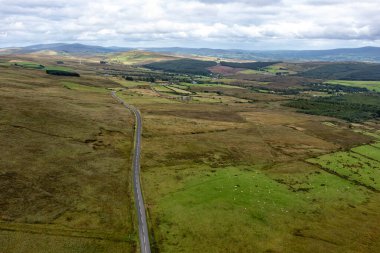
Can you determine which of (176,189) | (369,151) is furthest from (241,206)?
(369,151)

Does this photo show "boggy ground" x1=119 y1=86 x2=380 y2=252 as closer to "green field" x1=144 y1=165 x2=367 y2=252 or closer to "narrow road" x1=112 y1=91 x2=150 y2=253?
"green field" x1=144 y1=165 x2=367 y2=252

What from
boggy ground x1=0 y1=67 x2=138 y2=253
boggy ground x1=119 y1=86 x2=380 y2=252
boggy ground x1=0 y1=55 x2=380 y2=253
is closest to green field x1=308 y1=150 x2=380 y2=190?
boggy ground x1=0 y1=55 x2=380 y2=253

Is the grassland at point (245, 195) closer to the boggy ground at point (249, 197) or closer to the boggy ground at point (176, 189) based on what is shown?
the boggy ground at point (249, 197)

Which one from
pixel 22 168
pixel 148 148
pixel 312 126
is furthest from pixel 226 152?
pixel 312 126

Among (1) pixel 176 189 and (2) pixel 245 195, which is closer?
(2) pixel 245 195

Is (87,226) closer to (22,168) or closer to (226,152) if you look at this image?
(22,168)

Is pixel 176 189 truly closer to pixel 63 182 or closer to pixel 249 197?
pixel 249 197
